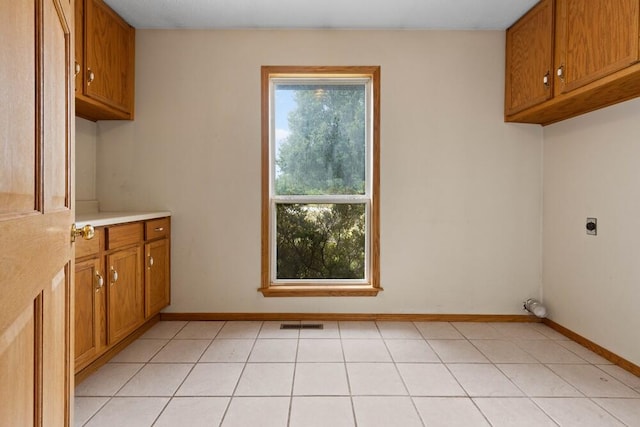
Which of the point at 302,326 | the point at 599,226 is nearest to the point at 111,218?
the point at 302,326

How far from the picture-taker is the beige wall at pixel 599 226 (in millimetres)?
2303

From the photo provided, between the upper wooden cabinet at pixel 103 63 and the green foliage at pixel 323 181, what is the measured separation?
1.31 metres

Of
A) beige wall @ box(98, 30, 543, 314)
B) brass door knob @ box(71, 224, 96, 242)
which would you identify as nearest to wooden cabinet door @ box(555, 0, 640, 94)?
beige wall @ box(98, 30, 543, 314)

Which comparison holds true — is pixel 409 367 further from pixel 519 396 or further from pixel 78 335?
pixel 78 335

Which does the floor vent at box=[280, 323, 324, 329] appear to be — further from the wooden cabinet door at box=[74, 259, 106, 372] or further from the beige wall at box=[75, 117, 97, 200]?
the beige wall at box=[75, 117, 97, 200]

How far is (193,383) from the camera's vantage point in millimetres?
2127

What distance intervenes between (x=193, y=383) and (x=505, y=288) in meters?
2.50

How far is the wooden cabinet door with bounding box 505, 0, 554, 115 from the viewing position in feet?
8.43

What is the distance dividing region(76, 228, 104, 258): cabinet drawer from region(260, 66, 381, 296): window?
4.25 ft

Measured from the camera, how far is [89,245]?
212 centimetres

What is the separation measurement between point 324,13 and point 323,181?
1284 mm

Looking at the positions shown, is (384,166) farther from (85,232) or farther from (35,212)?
A: (35,212)

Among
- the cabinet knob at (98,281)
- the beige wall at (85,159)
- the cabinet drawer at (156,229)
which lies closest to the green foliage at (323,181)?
the cabinet drawer at (156,229)

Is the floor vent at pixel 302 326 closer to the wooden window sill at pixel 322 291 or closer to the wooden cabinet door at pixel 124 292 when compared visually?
the wooden window sill at pixel 322 291
